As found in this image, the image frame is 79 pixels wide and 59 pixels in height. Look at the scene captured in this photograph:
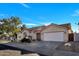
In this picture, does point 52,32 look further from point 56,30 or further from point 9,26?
point 9,26

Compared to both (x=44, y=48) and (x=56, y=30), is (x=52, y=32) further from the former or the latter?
(x=44, y=48)

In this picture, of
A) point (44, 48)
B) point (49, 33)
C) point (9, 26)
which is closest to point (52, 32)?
point (49, 33)

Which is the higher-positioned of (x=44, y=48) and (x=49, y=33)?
(x=49, y=33)

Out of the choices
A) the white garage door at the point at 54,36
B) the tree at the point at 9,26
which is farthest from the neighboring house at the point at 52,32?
the tree at the point at 9,26

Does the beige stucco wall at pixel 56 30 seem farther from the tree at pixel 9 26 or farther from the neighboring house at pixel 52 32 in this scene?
the tree at pixel 9 26

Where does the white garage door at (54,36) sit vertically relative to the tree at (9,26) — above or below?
below

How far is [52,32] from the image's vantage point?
4.05 metres

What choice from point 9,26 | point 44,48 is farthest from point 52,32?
point 9,26

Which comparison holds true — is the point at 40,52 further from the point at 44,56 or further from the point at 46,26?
the point at 46,26

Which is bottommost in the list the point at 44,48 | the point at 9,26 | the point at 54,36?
the point at 44,48

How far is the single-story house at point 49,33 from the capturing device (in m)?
3.99

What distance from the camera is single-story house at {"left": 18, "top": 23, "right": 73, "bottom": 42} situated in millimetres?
3992

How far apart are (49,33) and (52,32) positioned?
0.14ft

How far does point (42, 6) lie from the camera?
394 cm
